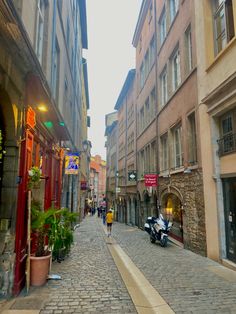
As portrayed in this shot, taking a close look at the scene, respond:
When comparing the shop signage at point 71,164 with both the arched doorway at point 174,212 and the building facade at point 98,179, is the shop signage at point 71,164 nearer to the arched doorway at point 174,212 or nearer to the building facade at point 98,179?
the arched doorway at point 174,212

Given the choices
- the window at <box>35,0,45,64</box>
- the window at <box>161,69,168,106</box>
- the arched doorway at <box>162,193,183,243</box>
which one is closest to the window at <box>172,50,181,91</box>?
the window at <box>161,69,168,106</box>

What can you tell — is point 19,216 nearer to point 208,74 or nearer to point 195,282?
point 195,282

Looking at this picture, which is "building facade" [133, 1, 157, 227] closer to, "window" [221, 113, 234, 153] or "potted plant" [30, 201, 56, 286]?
"window" [221, 113, 234, 153]

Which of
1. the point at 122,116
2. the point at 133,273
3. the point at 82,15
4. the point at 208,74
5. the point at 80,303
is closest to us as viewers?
the point at 80,303

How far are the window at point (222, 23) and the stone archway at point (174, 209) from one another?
241 inches

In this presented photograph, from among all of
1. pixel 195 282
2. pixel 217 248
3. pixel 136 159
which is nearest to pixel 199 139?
pixel 217 248

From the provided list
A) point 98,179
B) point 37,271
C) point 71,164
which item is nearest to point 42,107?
point 37,271

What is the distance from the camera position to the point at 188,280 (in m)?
6.41

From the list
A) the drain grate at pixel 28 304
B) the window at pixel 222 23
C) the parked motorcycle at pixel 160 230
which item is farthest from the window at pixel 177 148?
the drain grate at pixel 28 304

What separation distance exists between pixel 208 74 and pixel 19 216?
24.7ft

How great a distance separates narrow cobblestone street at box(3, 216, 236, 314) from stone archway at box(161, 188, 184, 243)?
2942mm

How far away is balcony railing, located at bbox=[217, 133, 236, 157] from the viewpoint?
7.96 metres

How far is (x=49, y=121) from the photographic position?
8180 millimetres

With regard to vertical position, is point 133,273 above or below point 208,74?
below
